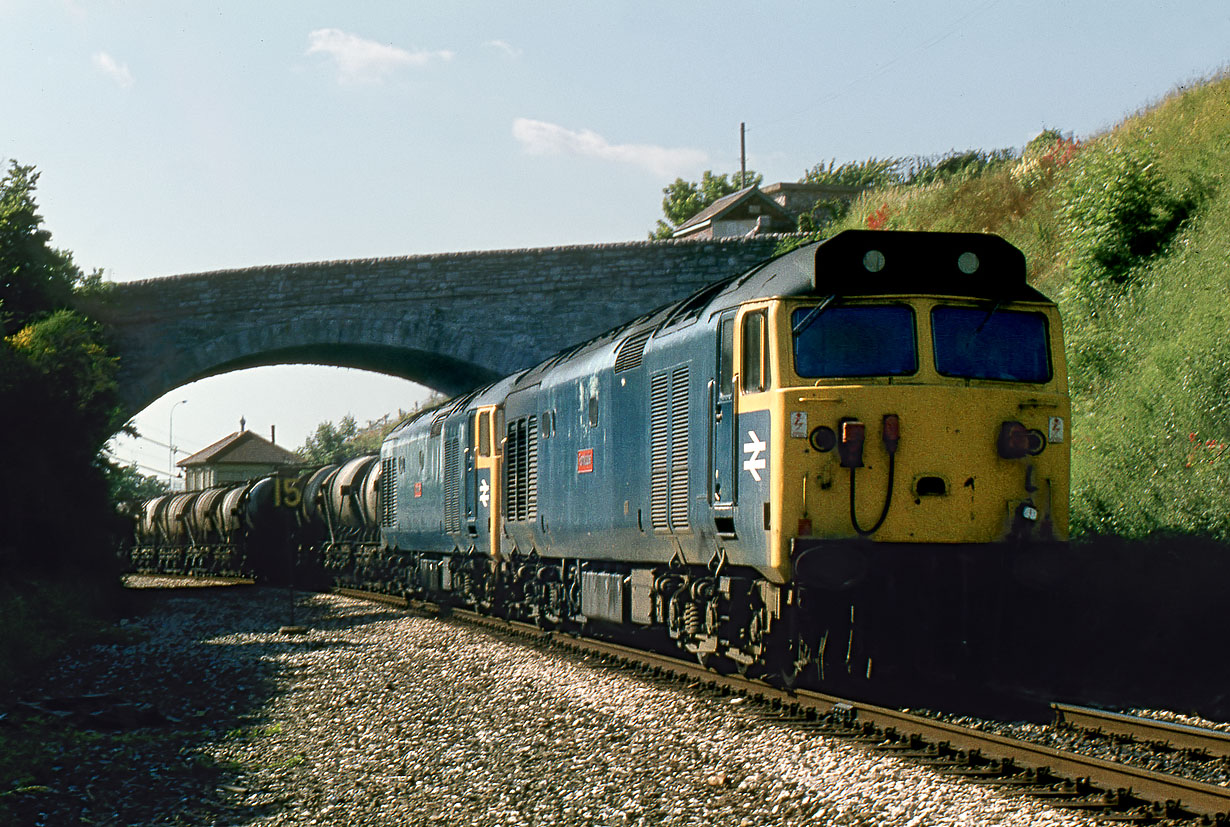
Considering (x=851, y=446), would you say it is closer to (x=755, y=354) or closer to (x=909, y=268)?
(x=755, y=354)

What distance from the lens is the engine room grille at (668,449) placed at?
38.2 ft

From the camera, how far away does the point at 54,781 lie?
915cm

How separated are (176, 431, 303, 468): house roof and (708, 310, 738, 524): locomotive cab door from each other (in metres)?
→ 97.1

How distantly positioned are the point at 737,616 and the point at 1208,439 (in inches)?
265

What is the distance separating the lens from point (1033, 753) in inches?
305

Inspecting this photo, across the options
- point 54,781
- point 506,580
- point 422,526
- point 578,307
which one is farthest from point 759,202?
point 54,781

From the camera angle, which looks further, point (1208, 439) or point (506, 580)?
point (506, 580)

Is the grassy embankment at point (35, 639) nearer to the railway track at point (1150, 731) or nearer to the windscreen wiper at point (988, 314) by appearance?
the railway track at point (1150, 731)

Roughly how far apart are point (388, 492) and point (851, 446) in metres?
18.9

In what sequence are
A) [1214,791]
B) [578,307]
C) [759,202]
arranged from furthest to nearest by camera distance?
[759,202] → [578,307] → [1214,791]

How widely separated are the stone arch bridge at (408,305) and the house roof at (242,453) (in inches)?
2791

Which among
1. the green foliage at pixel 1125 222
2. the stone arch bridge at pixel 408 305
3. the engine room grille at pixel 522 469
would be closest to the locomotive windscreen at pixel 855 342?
the engine room grille at pixel 522 469

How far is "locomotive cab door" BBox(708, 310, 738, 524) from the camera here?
10383mm

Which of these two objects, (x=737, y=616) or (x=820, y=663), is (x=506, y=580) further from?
(x=820, y=663)
